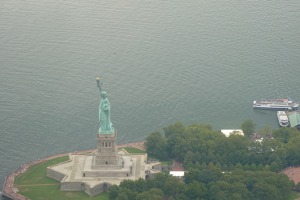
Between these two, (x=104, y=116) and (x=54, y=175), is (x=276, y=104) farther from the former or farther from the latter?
(x=54, y=175)

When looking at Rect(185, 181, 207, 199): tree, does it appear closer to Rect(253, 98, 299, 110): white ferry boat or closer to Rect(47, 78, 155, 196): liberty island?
Rect(47, 78, 155, 196): liberty island

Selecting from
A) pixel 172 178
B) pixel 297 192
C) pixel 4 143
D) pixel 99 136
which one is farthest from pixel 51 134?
pixel 297 192

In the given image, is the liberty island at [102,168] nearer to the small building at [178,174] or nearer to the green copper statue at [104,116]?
the green copper statue at [104,116]

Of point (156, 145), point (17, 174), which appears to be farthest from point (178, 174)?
point (17, 174)

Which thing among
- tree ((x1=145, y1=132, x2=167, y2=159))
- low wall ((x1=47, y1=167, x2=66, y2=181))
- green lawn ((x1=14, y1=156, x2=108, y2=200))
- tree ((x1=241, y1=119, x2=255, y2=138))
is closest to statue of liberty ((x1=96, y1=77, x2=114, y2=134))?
low wall ((x1=47, y1=167, x2=66, y2=181))

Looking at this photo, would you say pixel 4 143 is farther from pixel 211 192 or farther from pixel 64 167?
pixel 211 192

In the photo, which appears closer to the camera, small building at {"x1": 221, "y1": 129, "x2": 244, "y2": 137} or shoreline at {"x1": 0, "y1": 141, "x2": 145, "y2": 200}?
shoreline at {"x1": 0, "y1": 141, "x2": 145, "y2": 200}

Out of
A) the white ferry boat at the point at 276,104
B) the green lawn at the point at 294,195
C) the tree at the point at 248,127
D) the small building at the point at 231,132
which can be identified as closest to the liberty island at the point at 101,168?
the small building at the point at 231,132
